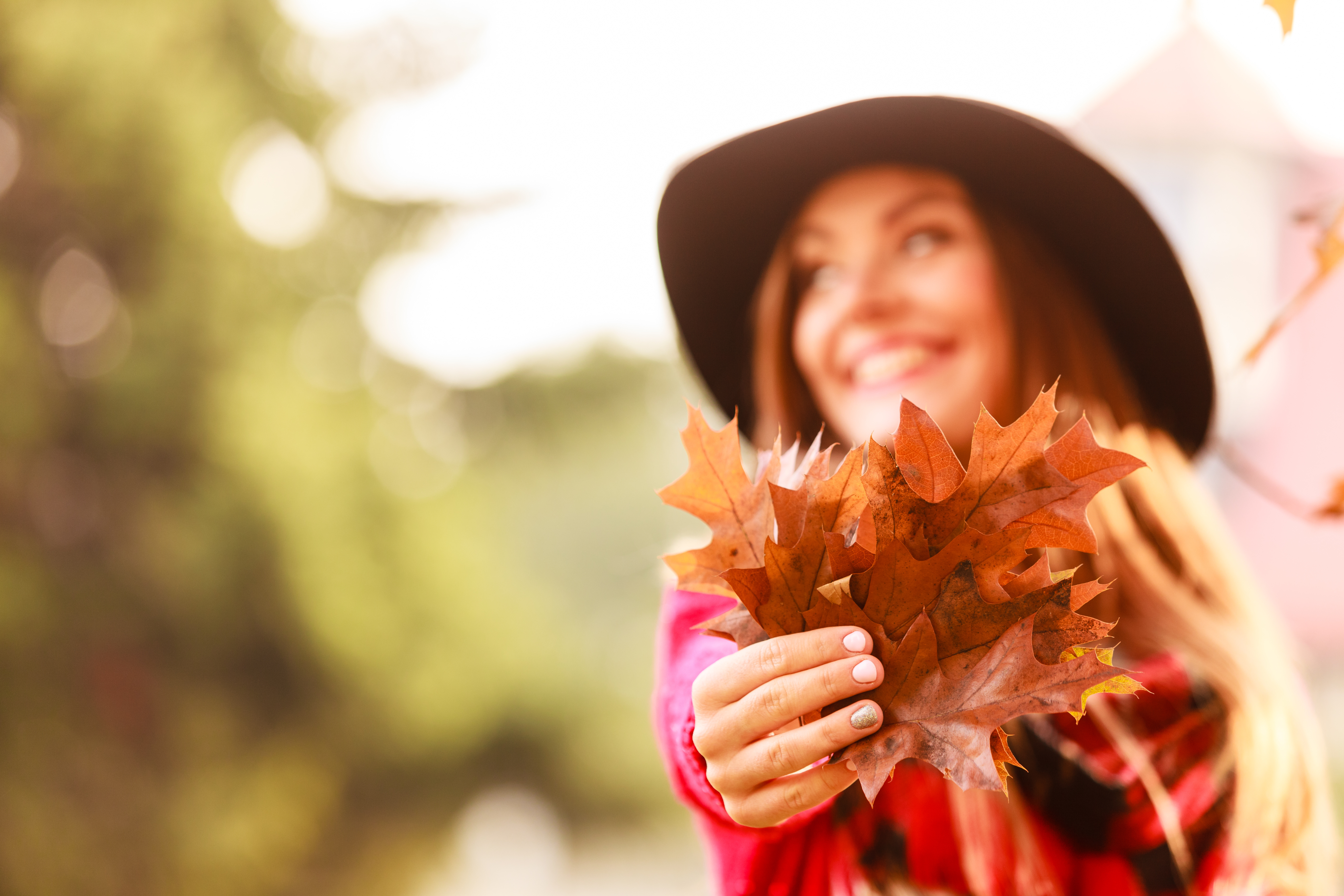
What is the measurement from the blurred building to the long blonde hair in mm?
4602

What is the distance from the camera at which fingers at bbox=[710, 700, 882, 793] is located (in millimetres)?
668

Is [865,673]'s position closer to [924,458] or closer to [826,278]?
[924,458]

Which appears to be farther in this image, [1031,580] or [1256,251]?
[1256,251]

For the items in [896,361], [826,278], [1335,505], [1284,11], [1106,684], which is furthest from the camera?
[826,278]

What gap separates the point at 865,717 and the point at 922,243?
0.94m

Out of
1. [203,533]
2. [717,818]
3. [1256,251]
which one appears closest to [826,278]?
[717,818]

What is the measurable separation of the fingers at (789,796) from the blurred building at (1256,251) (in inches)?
224

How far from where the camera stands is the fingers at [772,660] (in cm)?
68

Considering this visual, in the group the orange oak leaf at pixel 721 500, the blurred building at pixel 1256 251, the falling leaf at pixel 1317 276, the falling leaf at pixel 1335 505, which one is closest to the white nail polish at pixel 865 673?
the orange oak leaf at pixel 721 500

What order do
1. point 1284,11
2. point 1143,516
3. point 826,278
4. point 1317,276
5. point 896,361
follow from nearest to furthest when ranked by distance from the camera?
point 1284,11
point 1317,276
point 896,361
point 826,278
point 1143,516

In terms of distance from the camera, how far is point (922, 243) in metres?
1.43

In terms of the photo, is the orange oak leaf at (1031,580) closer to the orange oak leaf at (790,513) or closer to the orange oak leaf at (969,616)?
the orange oak leaf at (969,616)

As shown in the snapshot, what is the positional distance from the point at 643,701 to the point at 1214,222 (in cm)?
578

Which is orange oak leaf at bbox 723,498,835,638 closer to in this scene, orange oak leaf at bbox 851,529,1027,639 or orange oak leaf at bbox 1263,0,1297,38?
orange oak leaf at bbox 851,529,1027,639
